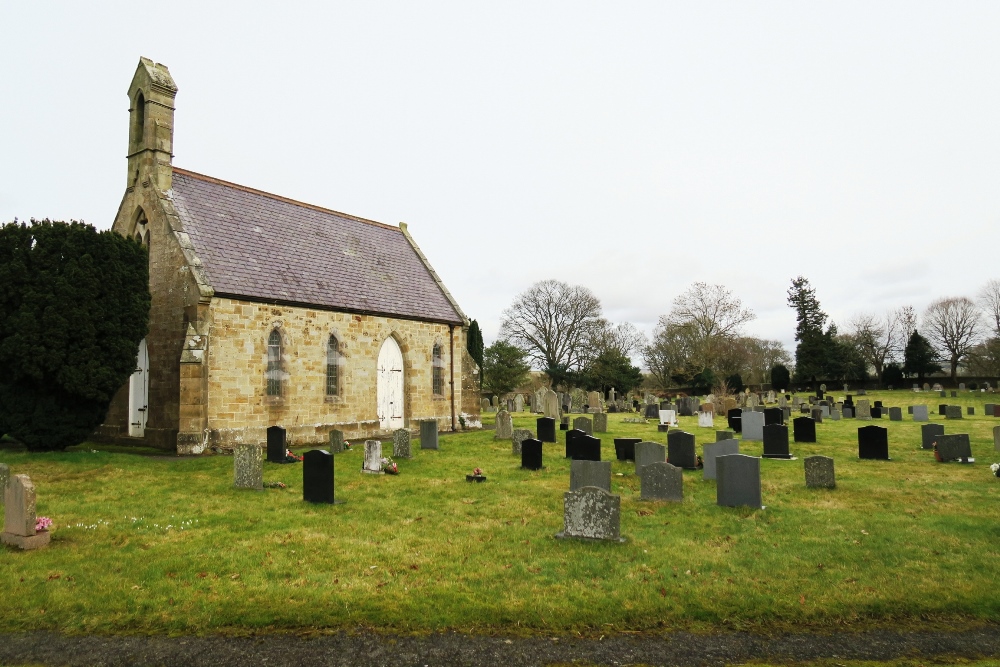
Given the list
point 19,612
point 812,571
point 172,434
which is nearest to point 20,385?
point 172,434

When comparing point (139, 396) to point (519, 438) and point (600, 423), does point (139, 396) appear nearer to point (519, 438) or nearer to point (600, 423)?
point (519, 438)

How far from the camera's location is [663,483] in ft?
34.6

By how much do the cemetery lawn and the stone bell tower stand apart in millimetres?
10266

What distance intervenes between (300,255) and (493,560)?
1630 cm

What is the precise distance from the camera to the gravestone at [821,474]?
1159cm

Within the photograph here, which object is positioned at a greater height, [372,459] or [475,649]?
[372,459]

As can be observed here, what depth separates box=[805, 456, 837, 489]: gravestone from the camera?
38.0 ft

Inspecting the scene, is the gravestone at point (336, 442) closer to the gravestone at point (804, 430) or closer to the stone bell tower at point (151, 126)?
the stone bell tower at point (151, 126)

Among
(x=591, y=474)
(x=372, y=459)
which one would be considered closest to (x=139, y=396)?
(x=372, y=459)

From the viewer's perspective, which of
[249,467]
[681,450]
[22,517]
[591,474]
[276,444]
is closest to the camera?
[22,517]

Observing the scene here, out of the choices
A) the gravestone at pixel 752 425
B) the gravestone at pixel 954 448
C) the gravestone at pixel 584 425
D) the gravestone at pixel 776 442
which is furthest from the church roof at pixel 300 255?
the gravestone at pixel 954 448

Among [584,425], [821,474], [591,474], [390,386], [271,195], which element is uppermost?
[271,195]

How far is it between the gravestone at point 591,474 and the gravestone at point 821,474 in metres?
4.32

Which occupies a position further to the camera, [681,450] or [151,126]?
[151,126]
